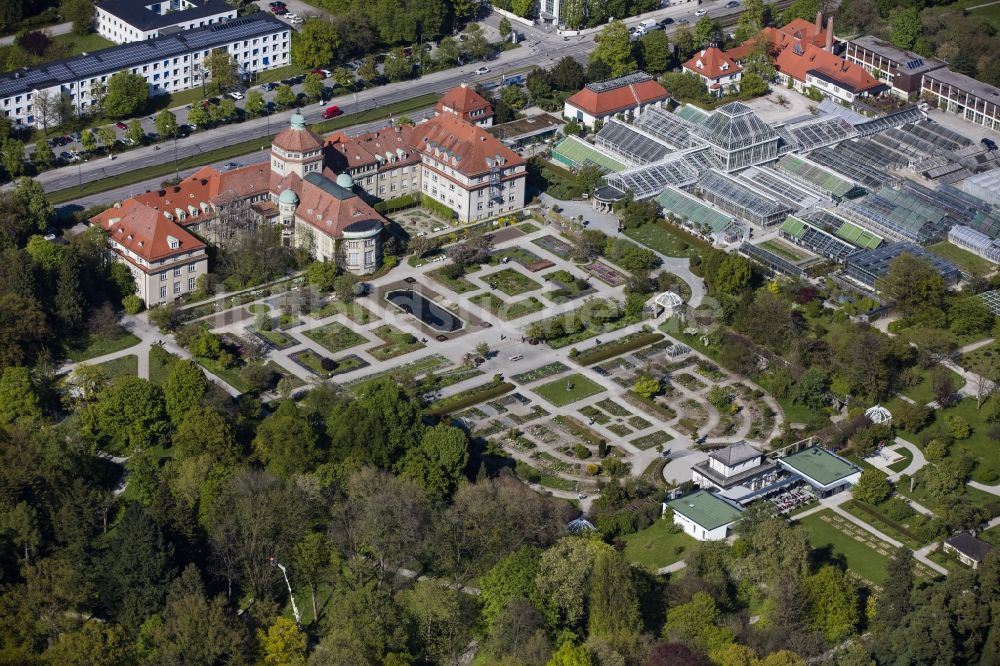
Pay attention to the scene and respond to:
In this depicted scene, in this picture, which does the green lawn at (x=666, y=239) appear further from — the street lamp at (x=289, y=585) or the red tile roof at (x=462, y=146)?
the street lamp at (x=289, y=585)

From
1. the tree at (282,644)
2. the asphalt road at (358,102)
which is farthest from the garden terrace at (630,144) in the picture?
the tree at (282,644)

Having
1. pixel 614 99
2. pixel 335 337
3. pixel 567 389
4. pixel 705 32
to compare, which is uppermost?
pixel 705 32

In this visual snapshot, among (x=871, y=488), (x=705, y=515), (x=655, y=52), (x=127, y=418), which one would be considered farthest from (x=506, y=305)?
(x=655, y=52)

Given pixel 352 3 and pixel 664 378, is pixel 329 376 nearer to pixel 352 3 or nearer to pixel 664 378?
pixel 664 378

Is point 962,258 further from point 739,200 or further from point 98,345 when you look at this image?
point 98,345

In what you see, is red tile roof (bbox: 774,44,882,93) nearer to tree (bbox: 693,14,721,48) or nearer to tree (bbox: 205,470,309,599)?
tree (bbox: 693,14,721,48)

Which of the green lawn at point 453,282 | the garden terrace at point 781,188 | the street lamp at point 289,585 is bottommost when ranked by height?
the street lamp at point 289,585

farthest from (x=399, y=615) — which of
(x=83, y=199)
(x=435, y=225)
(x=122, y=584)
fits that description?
(x=83, y=199)
